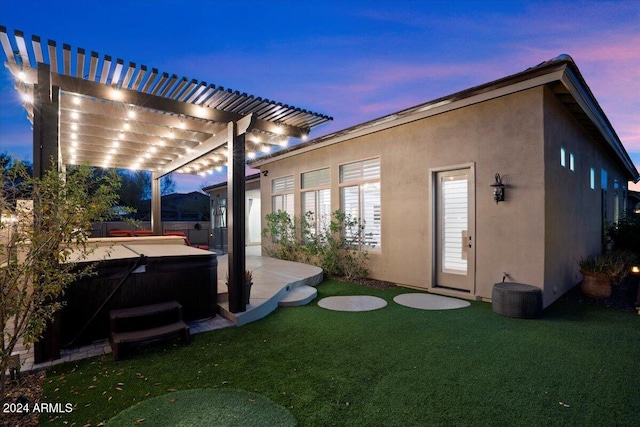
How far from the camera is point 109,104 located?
14.3ft

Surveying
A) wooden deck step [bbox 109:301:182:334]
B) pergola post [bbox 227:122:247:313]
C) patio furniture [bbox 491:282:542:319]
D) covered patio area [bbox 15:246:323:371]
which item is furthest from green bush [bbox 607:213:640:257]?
wooden deck step [bbox 109:301:182:334]

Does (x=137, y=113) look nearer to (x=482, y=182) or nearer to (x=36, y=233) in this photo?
(x=36, y=233)

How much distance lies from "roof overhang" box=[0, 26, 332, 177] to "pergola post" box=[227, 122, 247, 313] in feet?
1.69

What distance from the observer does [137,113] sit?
181 inches

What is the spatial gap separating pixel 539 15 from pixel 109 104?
821 centimetres

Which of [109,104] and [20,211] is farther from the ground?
[109,104]

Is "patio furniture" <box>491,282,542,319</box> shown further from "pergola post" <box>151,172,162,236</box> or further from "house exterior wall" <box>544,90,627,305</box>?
"pergola post" <box>151,172,162,236</box>

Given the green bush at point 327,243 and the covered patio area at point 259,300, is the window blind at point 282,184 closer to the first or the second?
the green bush at point 327,243

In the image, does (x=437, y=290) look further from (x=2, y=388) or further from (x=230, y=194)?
(x=2, y=388)

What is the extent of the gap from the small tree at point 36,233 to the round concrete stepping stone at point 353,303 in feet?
11.2

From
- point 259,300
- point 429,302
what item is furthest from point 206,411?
point 429,302

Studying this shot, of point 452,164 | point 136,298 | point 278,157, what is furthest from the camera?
point 278,157

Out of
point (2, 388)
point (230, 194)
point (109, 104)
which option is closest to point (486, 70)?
point (230, 194)

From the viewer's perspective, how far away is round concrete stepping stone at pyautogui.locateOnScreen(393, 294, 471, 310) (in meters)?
4.80
